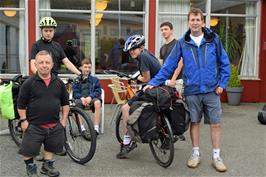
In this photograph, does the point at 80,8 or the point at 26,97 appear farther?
the point at 80,8

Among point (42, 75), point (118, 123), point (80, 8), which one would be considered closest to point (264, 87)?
point (80, 8)

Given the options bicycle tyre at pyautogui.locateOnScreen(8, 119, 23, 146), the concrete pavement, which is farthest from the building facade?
bicycle tyre at pyautogui.locateOnScreen(8, 119, 23, 146)

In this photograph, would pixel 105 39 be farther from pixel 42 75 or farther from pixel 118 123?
pixel 42 75

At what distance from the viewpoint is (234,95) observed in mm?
10508

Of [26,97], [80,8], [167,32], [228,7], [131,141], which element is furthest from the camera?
[228,7]

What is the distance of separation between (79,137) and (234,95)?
5.82 m

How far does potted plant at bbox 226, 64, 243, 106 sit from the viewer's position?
1048 centimetres

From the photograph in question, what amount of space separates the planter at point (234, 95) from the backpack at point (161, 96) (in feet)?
17.7

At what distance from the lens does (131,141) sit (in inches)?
228

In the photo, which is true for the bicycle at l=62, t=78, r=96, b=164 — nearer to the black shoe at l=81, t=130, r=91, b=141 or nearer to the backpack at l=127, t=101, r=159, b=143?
the black shoe at l=81, t=130, r=91, b=141

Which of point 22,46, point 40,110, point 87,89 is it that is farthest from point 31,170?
point 22,46

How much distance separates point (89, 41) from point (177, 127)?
566 centimetres

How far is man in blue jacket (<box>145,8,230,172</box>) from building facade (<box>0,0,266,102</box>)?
17.0 ft

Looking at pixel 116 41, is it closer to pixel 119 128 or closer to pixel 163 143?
pixel 119 128
